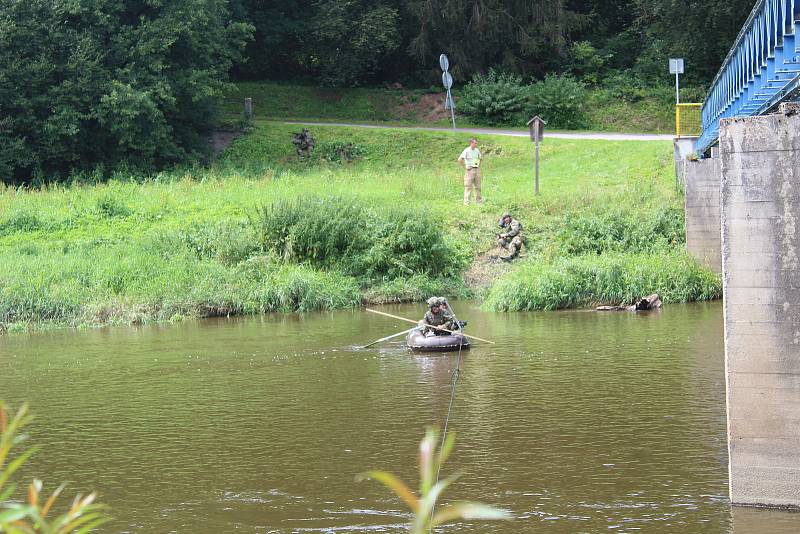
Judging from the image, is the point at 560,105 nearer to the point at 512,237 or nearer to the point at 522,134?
the point at 522,134

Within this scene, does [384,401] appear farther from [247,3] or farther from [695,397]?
[247,3]

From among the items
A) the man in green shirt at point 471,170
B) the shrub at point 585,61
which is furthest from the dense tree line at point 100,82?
the shrub at point 585,61

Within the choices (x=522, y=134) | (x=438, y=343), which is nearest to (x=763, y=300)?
(x=438, y=343)

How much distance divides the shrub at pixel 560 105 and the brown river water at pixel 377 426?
92.8 ft

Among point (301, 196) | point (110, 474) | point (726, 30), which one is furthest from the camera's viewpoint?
point (726, 30)

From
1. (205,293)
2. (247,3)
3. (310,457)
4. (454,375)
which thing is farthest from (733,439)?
(247,3)

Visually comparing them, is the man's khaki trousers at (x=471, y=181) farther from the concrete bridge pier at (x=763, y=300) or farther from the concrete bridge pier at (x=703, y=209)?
the concrete bridge pier at (x=763, y=300)

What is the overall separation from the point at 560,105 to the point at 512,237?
2009 centimetres

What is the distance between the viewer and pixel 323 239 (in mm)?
28703

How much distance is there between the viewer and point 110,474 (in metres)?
11.2

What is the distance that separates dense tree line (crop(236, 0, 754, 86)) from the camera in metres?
53.4

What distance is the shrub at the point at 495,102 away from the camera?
49.5 metres

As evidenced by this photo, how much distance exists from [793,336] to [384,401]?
22.1 ft

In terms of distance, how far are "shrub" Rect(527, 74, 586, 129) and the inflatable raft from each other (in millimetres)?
31486
